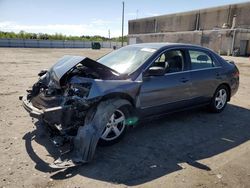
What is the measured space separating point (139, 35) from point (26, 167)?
4788cm

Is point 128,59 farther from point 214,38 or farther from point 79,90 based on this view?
point 214,38

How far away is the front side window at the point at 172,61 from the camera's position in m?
4.95

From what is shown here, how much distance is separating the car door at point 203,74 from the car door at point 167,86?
227 millimetres

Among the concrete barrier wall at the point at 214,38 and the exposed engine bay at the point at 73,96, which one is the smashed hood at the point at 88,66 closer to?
the exposed engine bay at the point at 73,96

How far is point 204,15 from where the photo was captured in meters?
37.7

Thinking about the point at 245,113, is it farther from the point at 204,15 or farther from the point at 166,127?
the point at 204,15

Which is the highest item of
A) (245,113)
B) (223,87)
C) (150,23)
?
(150,23)

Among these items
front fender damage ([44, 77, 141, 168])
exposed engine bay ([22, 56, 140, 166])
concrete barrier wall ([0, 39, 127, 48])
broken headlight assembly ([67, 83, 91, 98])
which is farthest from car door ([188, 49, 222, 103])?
concrete barrier wall ([0, 39, 127, 48])

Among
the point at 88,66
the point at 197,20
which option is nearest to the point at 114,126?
the point at 88,66

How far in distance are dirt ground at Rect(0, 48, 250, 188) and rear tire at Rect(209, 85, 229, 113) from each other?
1.41ft

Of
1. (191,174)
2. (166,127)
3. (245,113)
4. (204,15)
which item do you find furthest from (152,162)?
(204,15)

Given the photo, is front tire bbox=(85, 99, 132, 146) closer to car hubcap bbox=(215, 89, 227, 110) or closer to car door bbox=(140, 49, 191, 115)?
car door bbox=(140, 49, 191, 115)

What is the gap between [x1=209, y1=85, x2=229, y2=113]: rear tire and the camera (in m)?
5.90

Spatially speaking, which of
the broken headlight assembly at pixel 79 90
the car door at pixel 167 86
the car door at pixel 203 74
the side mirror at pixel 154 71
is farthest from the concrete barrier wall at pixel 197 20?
the broken headlight assembly at pixel 79 90
